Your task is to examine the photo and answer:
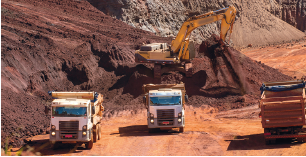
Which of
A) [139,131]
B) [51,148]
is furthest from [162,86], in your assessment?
[51,148]

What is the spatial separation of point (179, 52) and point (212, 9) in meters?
42.3

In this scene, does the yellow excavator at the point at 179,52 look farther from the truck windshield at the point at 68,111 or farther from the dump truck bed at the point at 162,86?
the truck windshield at the point at 68,111

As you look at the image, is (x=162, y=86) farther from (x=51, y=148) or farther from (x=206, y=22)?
(x=206, y=22)

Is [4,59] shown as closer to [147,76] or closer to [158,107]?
[147,76]

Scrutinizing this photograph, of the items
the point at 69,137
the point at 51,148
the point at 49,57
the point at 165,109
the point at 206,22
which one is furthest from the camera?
the point at 49,57

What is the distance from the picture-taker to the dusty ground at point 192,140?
58.9 ft

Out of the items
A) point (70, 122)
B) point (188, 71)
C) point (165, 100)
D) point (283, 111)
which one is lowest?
point (70, 122)

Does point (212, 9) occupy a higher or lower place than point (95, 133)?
higher

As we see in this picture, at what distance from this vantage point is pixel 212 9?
72.4 m

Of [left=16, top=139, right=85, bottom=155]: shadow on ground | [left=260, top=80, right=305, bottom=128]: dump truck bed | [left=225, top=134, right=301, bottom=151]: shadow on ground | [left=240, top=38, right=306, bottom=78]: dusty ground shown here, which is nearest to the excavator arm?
[left=225, top=134, right=301, bottom=151]: shadow on ground

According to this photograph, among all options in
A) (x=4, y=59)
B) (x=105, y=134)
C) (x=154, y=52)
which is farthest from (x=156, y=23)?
(x=105, y=134)

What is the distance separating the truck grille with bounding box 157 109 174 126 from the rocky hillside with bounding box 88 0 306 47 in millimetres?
39250

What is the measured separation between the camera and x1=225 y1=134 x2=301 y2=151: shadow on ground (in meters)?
18.3

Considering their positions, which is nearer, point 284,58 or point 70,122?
point 70,122
